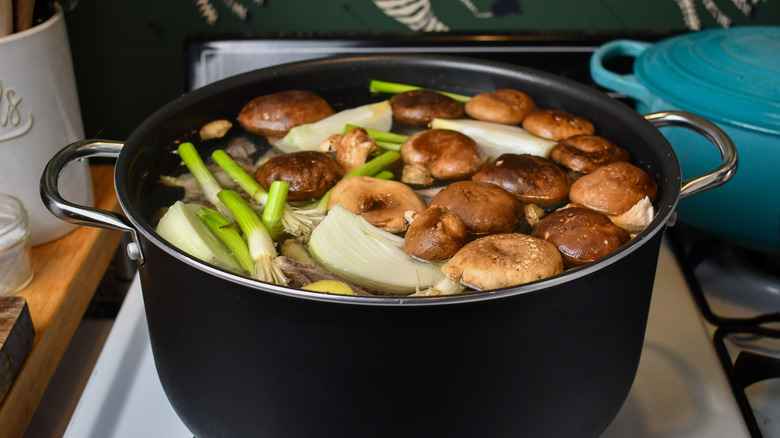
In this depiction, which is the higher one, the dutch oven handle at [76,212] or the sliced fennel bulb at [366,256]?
A: the dutch oven handle at [76,212]

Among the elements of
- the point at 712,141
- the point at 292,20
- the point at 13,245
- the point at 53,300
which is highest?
the point at 712,141

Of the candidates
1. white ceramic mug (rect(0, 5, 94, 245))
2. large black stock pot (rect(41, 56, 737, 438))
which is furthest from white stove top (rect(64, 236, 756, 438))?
white ceramic mug (rect(0, 5, 94, 245))

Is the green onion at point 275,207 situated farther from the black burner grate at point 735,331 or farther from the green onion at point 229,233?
the black burner grate at point 735,331

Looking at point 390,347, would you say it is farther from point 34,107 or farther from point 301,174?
point 34,107

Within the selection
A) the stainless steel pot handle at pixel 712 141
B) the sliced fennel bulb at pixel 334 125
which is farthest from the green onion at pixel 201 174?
the stainless steel pot handle at pixel 712 141

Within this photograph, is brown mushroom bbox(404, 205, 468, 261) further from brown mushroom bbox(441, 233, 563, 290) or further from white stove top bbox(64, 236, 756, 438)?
white stove top bbox(64, 236, 756, 438)

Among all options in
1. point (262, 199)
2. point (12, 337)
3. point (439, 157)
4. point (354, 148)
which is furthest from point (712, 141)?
point (12, 337)

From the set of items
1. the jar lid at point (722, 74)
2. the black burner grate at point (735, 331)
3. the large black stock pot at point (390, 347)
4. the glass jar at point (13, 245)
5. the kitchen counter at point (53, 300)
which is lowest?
the kitchen counter at point (53, 300)
